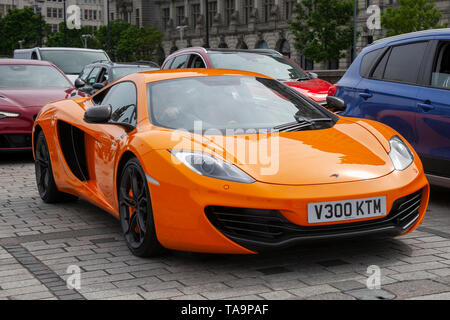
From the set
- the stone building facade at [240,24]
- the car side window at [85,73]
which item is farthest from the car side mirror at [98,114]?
the stone building facade at [240,24]

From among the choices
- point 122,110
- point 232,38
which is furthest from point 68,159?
point 232,38

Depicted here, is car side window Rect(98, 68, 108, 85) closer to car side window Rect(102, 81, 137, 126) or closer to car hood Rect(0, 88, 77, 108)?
car hood Rect(0, 88, 77, 108)

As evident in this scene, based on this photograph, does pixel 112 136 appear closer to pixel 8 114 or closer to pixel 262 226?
pixel 262 226

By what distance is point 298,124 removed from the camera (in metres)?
5.15

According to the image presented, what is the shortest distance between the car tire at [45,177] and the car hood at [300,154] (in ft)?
8.50

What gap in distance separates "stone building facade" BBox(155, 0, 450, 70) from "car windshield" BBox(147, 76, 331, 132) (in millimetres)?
48661

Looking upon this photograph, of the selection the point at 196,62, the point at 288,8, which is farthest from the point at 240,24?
the point at 196,62

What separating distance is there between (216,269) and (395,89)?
127 inches

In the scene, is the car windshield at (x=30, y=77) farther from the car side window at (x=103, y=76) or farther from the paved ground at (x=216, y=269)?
the paved ground at (x=216, y=269)

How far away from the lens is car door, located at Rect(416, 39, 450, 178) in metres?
6.32

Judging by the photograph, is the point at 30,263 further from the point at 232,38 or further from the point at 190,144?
the point at 232,38

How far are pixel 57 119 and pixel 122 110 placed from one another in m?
1.21

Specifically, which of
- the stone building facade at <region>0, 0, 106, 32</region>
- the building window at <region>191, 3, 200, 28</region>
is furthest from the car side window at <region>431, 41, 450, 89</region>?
the stone building facade at <region>0, 0, 106, 32</region>
